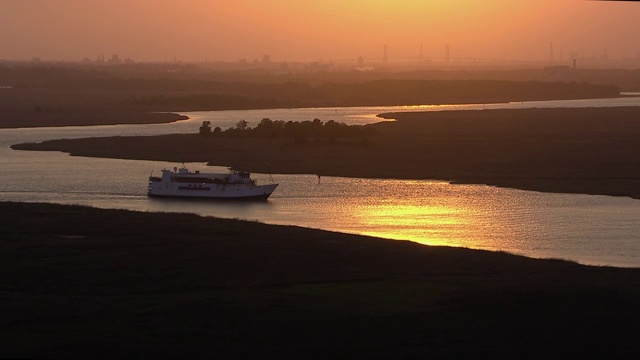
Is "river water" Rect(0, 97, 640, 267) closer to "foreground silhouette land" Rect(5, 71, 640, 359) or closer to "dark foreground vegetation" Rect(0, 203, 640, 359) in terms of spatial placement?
"foreground silhouette land" Rect(5, 71, 640, 359)

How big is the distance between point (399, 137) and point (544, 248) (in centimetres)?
2645

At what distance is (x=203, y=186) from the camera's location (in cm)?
2989

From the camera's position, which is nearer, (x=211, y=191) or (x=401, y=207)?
(x=401, y=207)

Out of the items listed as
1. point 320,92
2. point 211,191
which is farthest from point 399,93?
point 211,191

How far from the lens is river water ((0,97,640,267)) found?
72.8 feet

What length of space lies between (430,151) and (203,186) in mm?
13759

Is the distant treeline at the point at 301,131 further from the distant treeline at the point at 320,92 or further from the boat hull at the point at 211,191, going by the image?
the distant treeline at the point at 320,92

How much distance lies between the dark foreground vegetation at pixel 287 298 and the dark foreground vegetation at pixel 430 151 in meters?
12.4

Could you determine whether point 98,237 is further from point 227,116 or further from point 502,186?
point 227,116

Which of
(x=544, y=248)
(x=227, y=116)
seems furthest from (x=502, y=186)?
(x=227, y=116)

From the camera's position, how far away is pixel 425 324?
1488cm

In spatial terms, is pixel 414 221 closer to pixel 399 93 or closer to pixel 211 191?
pixel 211 191

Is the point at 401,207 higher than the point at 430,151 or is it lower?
lower

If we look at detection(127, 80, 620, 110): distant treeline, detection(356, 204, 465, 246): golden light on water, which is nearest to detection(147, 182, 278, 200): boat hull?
detection(356, 204, 465, 246): golden light on water
